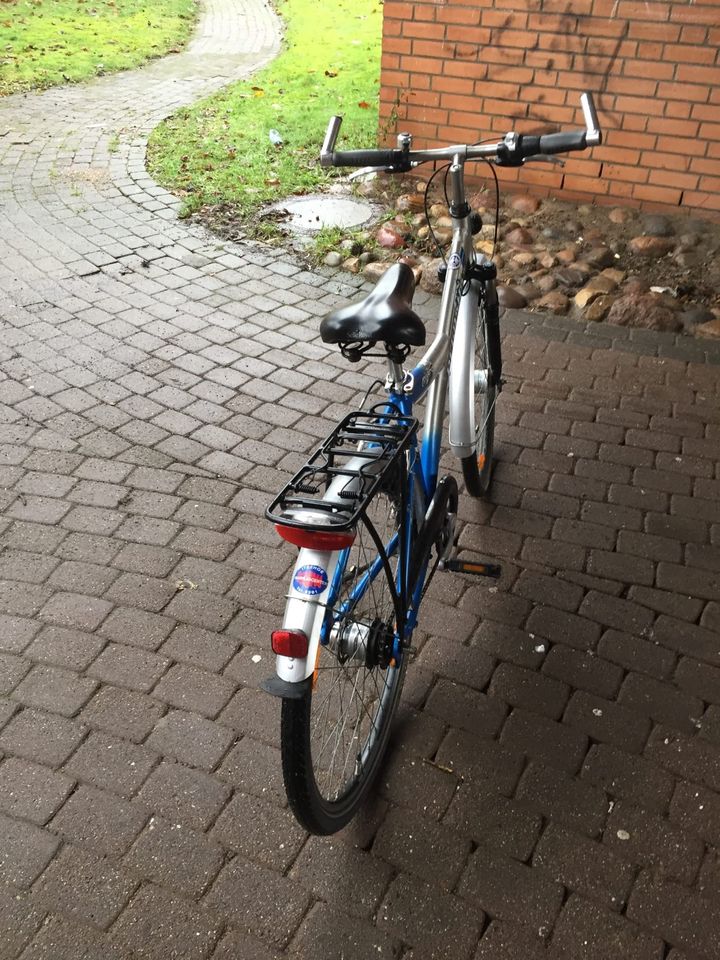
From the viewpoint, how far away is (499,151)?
2.63m

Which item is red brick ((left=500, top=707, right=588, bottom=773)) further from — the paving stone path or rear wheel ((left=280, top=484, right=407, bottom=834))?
rear wheel ((left=280, top=484, right=407, bottom=834))

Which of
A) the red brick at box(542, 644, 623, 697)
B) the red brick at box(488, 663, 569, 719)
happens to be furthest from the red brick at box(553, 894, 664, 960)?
the red brick at box(542, 644, 623, 697)

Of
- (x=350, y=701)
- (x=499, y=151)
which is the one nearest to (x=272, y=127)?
(x=499, y=151)

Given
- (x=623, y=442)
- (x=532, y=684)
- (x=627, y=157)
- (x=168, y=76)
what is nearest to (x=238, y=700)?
(x=532, y=684)

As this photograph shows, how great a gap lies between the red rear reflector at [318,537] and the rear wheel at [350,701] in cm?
14

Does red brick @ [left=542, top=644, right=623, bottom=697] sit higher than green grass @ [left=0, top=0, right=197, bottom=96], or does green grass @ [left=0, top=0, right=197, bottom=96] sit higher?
green grass @ [left=0, top=0, right=197, bottom=96]

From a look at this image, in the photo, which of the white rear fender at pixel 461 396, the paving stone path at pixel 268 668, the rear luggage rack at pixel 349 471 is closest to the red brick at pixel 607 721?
the paving stone path at pixel 268 668

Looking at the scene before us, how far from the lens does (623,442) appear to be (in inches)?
163

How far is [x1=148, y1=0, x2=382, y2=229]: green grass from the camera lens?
7.06 m

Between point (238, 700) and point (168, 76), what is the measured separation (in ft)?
32.0

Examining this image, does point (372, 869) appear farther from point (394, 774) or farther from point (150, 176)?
point (150, 176)

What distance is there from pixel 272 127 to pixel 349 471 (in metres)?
7.31

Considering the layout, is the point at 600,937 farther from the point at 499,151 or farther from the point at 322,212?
the point at 322,212

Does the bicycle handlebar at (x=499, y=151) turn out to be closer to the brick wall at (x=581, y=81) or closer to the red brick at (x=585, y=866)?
the red brick at (x=585, y=866)
